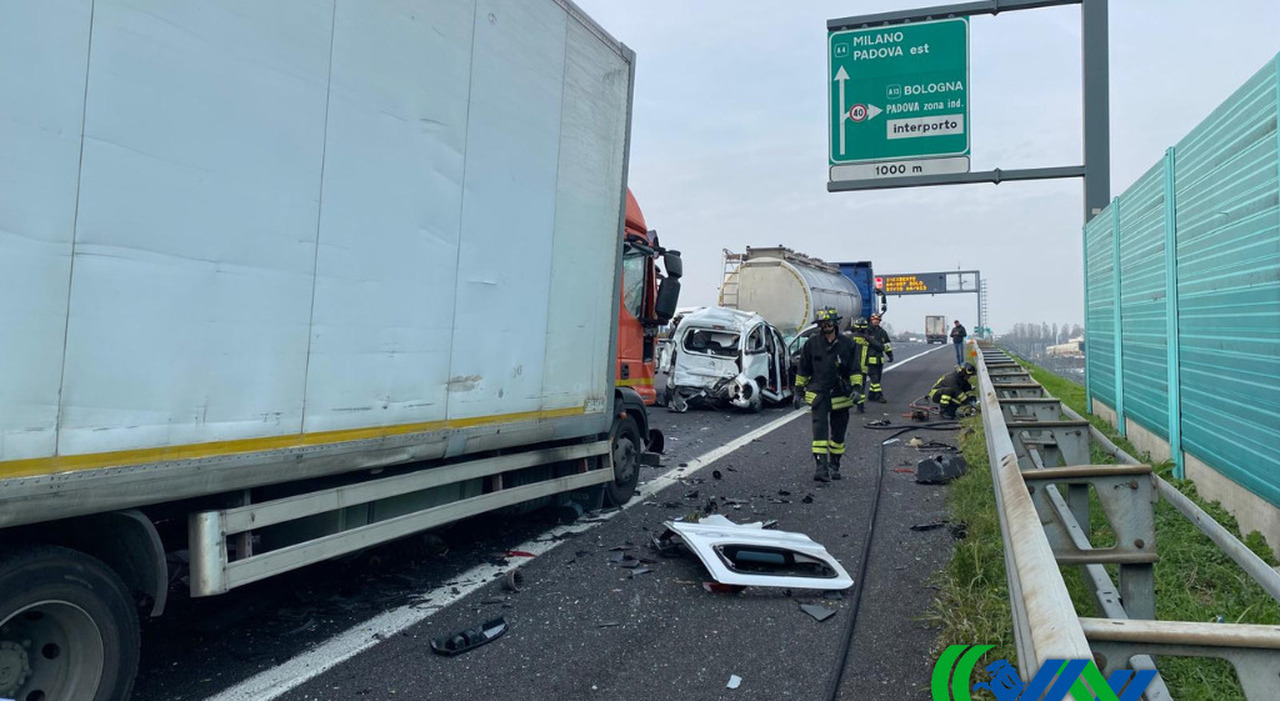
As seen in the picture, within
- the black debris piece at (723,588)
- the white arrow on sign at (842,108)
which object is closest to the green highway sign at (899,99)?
the white arrow on sign at (842,108)

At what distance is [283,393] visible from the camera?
317 cm

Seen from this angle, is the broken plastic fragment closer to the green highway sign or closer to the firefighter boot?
the firefighter boot

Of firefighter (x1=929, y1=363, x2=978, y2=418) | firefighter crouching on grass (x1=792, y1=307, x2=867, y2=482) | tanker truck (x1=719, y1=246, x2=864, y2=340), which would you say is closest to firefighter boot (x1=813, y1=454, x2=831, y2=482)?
firefighter crouching on grass (x1=792, y1=307, x2=867, y2=482)

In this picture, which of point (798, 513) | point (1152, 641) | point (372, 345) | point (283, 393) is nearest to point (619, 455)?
point (798, 513)

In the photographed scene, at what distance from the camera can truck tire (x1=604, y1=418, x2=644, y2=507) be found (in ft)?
21.2

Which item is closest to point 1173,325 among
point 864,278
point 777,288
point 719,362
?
point 719,362

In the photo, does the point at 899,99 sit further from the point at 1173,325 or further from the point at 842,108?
the point at 1173,325

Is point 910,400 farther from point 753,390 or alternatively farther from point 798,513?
point 798,513

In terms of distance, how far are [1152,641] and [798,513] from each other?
501 centimetres

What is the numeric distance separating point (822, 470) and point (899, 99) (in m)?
6.99

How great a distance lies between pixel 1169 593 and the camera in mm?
3975

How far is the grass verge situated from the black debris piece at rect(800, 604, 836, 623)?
0.51 meters

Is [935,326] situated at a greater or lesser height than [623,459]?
greater

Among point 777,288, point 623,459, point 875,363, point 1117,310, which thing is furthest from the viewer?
point 777,288
